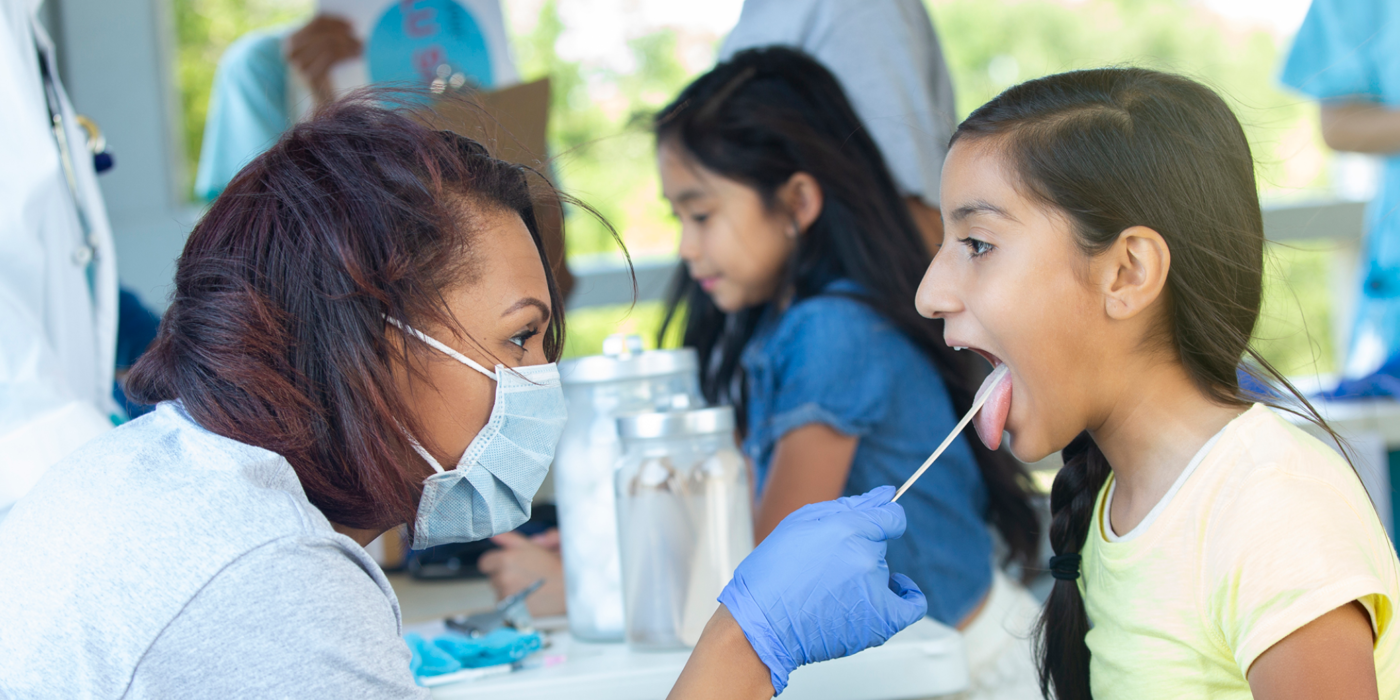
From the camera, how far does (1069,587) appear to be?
3.26 ft

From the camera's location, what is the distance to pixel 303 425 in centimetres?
77

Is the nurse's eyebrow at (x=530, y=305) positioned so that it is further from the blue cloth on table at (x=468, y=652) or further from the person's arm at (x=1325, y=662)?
the person's arm at (x=1325, y=662)

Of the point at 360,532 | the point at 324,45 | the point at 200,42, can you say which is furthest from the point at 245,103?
the point at 360,532

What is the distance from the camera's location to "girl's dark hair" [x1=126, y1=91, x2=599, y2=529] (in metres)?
0.77

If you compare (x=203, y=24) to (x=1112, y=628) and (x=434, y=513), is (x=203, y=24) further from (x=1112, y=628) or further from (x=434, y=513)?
(x=1112, y=628)

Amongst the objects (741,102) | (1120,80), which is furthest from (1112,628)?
(741,102)

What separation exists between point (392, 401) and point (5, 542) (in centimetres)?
27

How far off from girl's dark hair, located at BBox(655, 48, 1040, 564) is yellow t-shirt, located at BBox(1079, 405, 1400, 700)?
2.31 feet

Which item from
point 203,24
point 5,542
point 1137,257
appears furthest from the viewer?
point 203,24

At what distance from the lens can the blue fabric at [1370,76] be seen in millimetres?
1987

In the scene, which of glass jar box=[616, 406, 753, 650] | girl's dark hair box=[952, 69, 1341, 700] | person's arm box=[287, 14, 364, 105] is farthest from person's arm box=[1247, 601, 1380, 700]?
person's arm box=[287, 14, 364, 105]

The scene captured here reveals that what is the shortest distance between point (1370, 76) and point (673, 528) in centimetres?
177

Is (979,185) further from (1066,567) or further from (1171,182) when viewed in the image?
(1066,567)

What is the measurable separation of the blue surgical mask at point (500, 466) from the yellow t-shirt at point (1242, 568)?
499 millimetres
